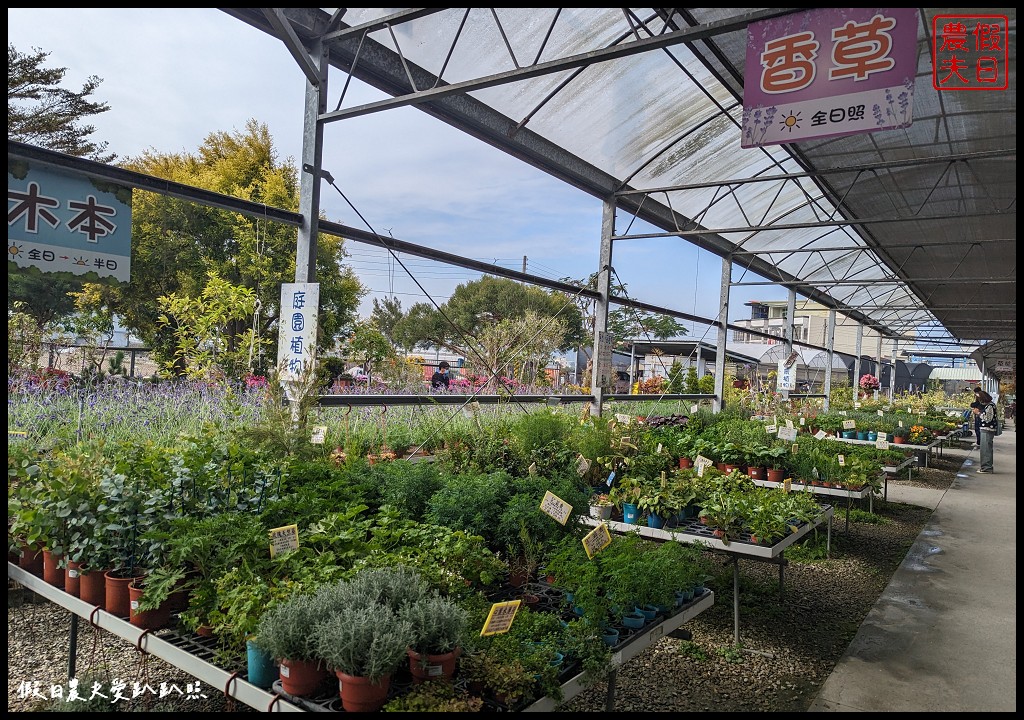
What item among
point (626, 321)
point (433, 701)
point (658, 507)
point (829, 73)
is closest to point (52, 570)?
point (433, 701)

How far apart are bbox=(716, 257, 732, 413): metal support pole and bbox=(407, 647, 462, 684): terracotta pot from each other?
414 inches

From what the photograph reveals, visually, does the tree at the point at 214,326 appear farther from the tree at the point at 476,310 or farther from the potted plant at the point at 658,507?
the tree at the point at 476,310

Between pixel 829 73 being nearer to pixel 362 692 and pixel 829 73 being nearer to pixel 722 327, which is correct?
pixel 362 692

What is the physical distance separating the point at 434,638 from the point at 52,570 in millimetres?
2101

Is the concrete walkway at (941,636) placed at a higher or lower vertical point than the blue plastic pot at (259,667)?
lower

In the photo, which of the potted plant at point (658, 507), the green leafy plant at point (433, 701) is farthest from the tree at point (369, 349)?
the green leafy plant at point (433, 701)

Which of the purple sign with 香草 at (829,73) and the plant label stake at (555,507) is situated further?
the purple sign with 香草 at (829,73)

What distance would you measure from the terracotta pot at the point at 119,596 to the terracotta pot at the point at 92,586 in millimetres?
133

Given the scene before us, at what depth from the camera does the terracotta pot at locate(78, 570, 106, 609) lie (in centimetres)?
281

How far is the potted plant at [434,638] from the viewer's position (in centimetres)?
207

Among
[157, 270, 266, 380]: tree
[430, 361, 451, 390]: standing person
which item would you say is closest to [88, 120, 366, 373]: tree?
[430, 361, 451, 390]: standing person

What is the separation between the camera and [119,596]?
270cm

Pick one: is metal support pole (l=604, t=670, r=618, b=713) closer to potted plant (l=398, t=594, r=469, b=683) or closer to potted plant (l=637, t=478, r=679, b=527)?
potted plant (l=398, t=594, r=469, b=683)

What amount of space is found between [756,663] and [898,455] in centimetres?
568
